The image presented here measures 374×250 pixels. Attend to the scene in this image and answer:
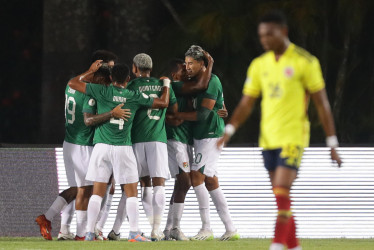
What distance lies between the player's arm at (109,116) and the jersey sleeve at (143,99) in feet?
0.49

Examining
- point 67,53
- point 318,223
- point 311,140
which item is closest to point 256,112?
point 311,140

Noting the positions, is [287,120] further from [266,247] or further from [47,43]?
[47,43]

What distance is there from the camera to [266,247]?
1113cm

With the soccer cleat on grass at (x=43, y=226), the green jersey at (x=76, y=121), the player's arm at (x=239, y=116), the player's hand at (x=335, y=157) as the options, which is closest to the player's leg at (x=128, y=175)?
the green jersey at (x=76, y=121)

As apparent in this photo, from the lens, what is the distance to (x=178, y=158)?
12227 millimetres

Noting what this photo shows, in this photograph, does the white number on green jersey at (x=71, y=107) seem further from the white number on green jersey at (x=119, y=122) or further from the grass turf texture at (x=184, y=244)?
the grass turf texture at (x=184, y=244)

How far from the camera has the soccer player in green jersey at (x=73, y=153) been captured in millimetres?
12180

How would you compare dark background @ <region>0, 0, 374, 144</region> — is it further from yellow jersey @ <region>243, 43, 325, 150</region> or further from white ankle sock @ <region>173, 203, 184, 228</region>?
yellow jersey @ <region>243, 43, 325, 150</region>

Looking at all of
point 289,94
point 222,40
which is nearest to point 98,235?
point 289,94

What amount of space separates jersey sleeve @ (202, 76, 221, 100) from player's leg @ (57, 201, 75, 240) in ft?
6.26

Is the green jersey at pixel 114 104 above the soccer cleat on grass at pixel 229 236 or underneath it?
above

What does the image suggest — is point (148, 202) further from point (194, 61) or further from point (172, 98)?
point (194, 61)

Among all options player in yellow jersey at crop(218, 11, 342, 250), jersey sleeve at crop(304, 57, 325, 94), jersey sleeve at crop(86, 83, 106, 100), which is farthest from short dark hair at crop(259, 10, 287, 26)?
jersey sleeve at crop(86, 83, 106, 100)

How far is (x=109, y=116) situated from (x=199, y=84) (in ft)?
3.75
